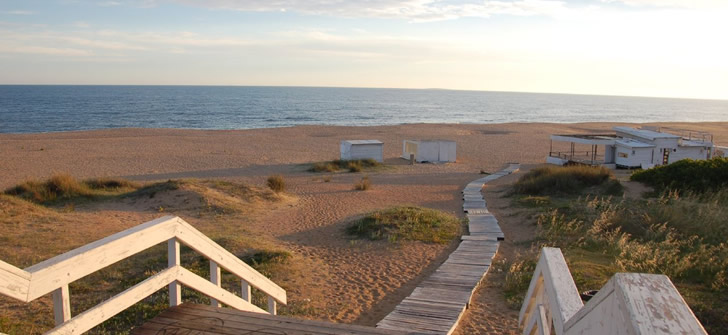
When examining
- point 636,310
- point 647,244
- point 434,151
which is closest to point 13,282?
→ point 636,310

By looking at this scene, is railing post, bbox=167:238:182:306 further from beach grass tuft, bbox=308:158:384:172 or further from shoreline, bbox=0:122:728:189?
beach grass tuft, bbox=308:158:384:172

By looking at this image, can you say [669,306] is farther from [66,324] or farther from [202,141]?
[202,141]

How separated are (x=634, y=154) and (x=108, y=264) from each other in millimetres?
27306

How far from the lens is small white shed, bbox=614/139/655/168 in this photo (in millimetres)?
26203

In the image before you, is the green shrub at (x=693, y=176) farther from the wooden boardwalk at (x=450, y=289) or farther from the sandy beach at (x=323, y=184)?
the wooden boardwalk at (x=450, y=289)

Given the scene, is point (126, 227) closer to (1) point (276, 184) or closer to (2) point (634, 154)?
(1) point (276, 184)

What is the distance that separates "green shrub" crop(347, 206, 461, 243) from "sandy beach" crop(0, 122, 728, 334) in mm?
431

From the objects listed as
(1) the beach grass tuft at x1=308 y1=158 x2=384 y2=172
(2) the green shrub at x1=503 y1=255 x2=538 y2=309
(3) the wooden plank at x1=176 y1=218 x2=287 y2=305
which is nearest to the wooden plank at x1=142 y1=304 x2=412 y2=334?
(3) the wooden plank at x1=176 y1=218 x2=287 y2=305

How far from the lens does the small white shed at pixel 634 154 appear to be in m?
26.2

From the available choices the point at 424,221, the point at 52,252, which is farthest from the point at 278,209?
the point at 52,252

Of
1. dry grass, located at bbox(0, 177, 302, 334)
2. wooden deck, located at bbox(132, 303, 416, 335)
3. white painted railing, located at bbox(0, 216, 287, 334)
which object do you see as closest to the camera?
white painted railing, located at bbox(0, 216, 287, 334)

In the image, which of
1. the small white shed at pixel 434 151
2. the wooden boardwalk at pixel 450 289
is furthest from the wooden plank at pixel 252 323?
the small white shed at pixel 434 151

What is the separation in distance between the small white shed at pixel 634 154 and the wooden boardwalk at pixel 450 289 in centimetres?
1614

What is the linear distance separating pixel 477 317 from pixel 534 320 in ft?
14.1
